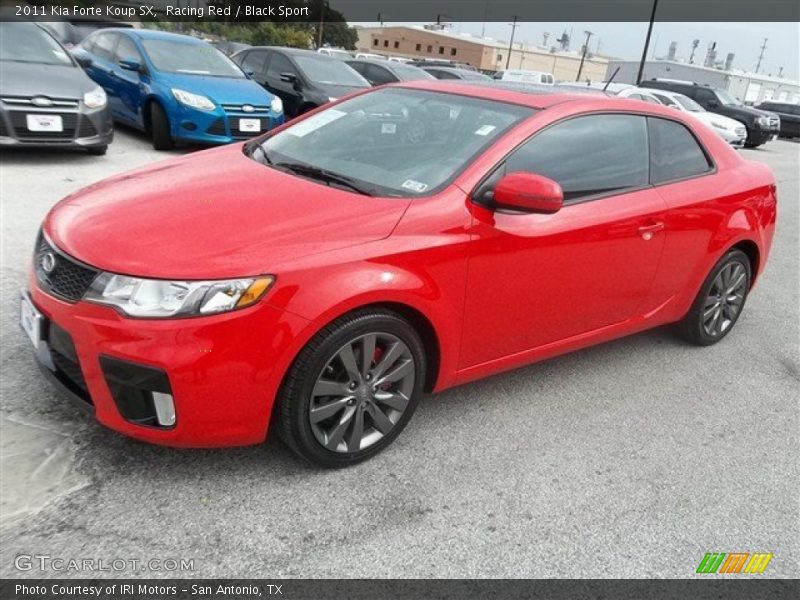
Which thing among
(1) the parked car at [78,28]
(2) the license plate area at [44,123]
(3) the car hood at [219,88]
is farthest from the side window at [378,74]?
(2) the license plate area at [44,123]

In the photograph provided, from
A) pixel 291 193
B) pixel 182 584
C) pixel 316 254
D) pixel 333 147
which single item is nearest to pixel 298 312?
pixel 316 254

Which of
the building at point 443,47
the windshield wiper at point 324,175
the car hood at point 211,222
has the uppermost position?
the windshield wiper at point 324,175

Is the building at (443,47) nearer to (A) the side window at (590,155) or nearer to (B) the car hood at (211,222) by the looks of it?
(A) the side window at (590,155)

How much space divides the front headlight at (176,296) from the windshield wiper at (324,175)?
2.57 feet

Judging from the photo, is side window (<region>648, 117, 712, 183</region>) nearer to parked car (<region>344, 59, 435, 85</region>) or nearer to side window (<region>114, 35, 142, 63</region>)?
side window (<region>114, 35, 142, 63</region>)

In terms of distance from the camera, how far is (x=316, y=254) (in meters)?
2.44

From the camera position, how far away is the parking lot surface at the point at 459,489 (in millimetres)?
2270

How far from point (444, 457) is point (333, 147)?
156 centimetres

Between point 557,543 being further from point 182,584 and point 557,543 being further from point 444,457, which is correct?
point 182,584

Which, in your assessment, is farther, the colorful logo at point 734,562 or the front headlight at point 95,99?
the front headlight at point 95,99

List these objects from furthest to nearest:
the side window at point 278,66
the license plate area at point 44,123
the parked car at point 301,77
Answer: the side window at point 278,66
the parked car at point 301,77
the license plate area at point 44,123

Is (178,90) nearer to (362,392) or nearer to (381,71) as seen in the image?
(381,71)

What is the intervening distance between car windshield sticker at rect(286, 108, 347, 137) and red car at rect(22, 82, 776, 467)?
1 cm

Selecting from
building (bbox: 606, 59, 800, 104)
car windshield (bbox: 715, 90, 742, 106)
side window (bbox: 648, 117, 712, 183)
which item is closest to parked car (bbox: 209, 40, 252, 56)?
side window (bbox: 648, 117, 712, 183)
